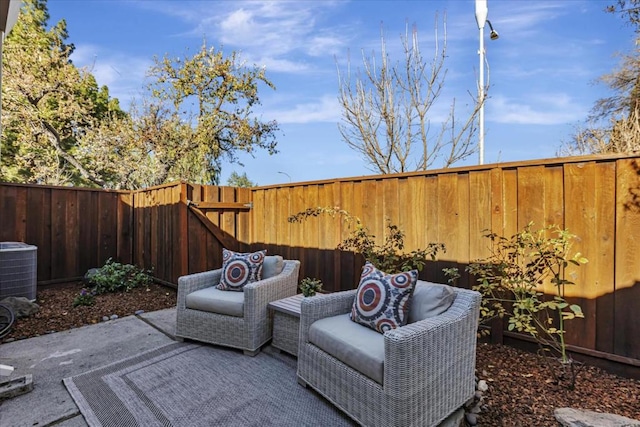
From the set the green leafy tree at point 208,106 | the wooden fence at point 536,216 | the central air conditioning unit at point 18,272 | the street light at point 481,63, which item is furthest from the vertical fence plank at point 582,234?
the green leafy tree at point 208,106

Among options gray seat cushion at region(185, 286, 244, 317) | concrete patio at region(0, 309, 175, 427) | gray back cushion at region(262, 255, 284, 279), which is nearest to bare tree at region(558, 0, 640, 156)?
gray back cushion at region(262, 255, 284, 279)

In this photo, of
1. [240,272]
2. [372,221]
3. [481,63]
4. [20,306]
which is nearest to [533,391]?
[372,221]

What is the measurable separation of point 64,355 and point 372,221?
2.95 meters

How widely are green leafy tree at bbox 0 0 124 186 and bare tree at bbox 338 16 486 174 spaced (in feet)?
26.4

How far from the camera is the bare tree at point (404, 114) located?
494 centimetres

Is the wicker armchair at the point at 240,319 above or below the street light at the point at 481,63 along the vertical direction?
below

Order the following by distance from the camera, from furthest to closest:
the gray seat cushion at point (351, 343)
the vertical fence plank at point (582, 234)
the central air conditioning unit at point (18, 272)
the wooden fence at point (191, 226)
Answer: the wooden fence at point (191, 226)
the central air conditioning unit at point (18, 272)
the vertical fence plank at point (582, 234)
the gray seat cushion at point (351, 343)

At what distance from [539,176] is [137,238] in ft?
18.4

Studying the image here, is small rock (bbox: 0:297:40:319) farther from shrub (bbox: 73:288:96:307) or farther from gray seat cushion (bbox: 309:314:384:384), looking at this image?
gray seat cushion (bbox: 309:314:384:384)

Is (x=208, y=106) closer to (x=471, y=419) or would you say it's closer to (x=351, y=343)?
(x=351, y=343)

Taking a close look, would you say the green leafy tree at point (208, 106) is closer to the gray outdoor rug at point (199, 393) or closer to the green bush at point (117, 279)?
the green bush at point (117, 279)

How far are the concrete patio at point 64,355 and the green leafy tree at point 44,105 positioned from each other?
8214mm

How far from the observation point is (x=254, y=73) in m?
9.95

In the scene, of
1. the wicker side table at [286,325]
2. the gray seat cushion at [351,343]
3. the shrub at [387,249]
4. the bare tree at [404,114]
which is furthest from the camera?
the bare tree at [404,114]
